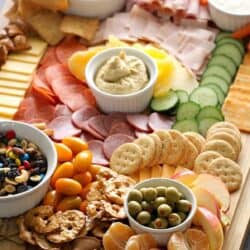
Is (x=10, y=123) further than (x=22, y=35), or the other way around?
(x=22, y=35)

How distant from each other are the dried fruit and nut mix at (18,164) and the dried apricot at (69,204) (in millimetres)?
100

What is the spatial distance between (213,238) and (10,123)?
740mm

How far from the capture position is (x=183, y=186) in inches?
104

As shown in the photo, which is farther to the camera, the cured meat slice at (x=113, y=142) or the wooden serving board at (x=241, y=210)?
the cured meat slice at (x=113, y=142)

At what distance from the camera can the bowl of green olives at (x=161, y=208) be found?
2549mm

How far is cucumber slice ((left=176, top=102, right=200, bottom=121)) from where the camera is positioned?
119 inches

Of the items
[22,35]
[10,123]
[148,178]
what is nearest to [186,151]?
[148,178]

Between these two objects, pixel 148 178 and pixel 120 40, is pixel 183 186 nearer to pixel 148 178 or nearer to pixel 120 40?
pixel 148 178

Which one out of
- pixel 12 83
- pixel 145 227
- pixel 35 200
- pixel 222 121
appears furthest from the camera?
pixel 12 83

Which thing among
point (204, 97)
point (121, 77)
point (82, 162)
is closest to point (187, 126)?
point (204, 97)

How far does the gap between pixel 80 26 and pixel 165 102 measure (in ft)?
1.69

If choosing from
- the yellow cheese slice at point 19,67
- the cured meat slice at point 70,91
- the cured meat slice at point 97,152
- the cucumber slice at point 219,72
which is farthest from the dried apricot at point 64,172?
the cucumber slice at point 219,72

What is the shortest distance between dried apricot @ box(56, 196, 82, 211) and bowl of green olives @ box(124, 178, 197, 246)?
7.8 inches

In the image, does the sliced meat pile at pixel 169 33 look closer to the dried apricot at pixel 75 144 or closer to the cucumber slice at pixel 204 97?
the cucumber slice at pixel 204 97
